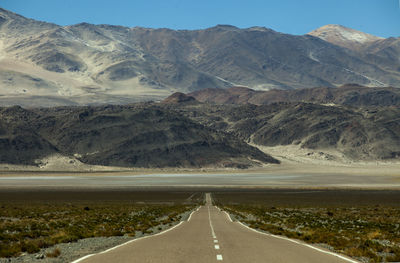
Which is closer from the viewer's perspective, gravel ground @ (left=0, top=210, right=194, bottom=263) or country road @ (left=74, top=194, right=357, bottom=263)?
country road @ (left=74, top=194, right=357, bottom=263)

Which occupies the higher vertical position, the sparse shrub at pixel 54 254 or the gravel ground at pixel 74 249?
the sparse shrub at pixel 54 254

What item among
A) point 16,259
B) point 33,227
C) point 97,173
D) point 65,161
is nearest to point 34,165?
point 65,161

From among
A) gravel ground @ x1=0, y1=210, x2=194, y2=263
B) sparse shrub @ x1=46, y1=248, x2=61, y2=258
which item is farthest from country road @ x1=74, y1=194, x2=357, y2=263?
sparse shrub @ x1=46, y1=248, x2=61, y2=258

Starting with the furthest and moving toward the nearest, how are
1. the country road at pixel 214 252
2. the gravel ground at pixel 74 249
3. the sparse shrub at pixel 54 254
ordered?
the sparse shrub at pixel 54 254 < the gravel ground at pixel 74 249 < the country road at pixel 214 252

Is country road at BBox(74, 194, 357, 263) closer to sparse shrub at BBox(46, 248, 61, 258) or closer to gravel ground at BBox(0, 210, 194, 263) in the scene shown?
gravel ground at BBox(0, 210, 194, 263)

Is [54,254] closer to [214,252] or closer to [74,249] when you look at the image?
[74,249]

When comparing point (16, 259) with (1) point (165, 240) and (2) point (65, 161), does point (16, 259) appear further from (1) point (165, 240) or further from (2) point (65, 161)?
(2) point (65, 161)

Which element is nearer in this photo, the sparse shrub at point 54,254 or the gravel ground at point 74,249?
the gravel ground at point 74,249

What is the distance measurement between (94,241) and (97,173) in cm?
16478

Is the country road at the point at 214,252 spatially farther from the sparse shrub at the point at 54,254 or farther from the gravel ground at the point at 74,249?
the sparse shrub at the point at 54,254

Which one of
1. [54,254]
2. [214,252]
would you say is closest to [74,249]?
[54,254]

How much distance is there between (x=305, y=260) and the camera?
57.7 feet

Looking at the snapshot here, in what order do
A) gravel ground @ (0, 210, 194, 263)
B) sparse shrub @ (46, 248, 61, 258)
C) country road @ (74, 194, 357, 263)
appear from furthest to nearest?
sparse shrub @ (46, 248, 61, 258) → gravel ground @ (0, 210, 194, 263) → country road @ (74, 194, 357, 263)

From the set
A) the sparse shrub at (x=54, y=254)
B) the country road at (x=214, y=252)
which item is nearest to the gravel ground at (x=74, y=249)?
the sparse shrub at (x=54, y=254)
